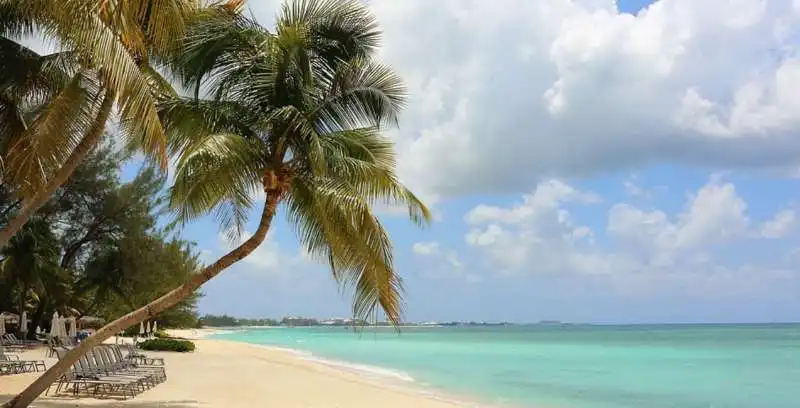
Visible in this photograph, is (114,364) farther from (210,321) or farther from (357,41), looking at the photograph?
(210,321)

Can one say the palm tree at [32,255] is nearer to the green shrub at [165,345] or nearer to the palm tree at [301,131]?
the green shrub at [165,345]

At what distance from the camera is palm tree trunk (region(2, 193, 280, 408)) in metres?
9.45

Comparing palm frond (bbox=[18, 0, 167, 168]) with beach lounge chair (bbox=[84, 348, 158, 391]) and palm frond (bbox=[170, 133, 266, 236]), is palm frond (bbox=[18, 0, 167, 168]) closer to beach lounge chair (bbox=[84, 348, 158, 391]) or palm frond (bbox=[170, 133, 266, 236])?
palm frond (bbox=[170, 133, 266, 236])

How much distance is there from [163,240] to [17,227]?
66.0ft

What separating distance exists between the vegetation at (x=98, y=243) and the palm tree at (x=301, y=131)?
52.1 ft

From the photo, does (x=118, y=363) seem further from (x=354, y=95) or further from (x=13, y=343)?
(x=13, y=343)

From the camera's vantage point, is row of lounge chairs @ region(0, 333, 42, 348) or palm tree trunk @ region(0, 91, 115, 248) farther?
row of lounge chairs @ region(0, 333, 42, 348)

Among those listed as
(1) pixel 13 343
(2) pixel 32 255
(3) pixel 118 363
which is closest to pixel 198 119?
(3) pixel 118 363

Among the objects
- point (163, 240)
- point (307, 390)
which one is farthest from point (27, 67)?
point (163, 240)

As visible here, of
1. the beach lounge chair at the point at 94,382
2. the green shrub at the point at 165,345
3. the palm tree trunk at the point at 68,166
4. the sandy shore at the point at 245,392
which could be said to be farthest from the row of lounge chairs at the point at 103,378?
the green shrub at the point at 165,345

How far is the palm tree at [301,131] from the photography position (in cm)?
1010

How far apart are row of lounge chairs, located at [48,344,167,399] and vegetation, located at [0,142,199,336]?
12.3m

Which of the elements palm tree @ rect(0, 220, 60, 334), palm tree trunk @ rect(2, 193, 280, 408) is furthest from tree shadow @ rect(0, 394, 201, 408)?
palm tree @ rect(0, 220, 60, 334)

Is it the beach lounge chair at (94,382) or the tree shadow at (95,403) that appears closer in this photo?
the tree shadow at (95,403)
